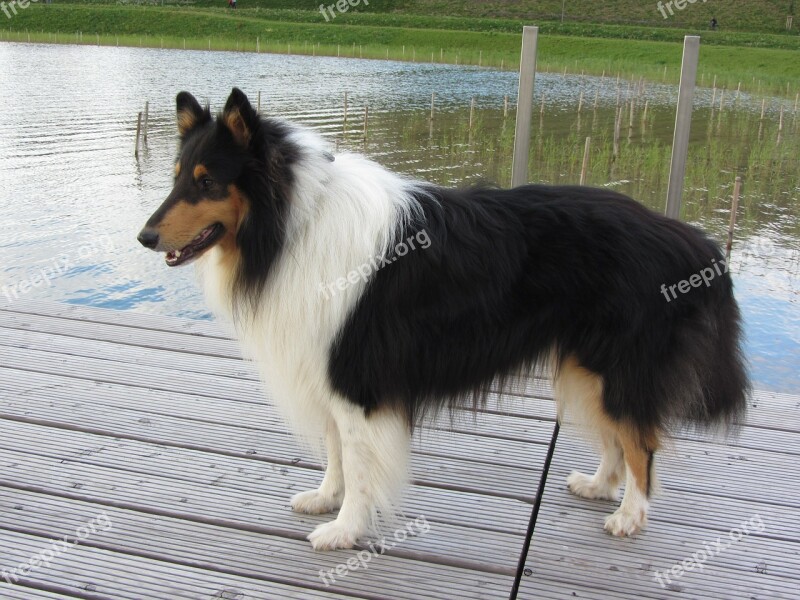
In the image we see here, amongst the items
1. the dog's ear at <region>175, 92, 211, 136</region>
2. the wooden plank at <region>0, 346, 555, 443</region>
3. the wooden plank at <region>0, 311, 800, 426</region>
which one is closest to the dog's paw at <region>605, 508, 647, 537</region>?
the wooden plank at <region>0, 346, 555, 443</region>

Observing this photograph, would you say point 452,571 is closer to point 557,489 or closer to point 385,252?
point 557,489

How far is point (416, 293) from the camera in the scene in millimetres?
2592

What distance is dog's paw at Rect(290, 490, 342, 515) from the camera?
282cm

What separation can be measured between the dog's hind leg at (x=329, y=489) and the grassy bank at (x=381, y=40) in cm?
2536

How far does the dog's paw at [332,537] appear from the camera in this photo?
2615mm

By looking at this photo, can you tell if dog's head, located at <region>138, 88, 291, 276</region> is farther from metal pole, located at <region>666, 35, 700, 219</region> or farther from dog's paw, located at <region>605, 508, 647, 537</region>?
metal pole, located at <region>666, 35, 700, 219</region>

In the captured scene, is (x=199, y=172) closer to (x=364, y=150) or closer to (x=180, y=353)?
(x=180, y=353)

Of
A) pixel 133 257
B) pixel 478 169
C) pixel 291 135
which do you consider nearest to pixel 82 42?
pixel 478 169

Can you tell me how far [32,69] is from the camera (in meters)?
21.6

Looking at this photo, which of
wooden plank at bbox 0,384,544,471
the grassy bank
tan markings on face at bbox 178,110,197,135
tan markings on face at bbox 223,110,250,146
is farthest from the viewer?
the grassy bank

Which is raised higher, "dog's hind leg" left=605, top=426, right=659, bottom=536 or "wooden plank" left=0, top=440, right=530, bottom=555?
"dog's hind leg" left=605, top=426, right=659, bottom=536

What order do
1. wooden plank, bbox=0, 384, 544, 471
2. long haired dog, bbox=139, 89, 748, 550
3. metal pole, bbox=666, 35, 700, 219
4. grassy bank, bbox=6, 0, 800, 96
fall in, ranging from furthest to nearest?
grassy bank, bbox=6, 0, 800, 96 → metal pole, bbox=666, 35, 700, 219 → wooden plank, bbox=0, 384, 544, 471 → long haired dog, bbox=139, 89, 748, 550

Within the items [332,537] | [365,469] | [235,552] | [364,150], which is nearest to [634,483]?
[365,469]

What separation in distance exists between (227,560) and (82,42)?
111 ft
